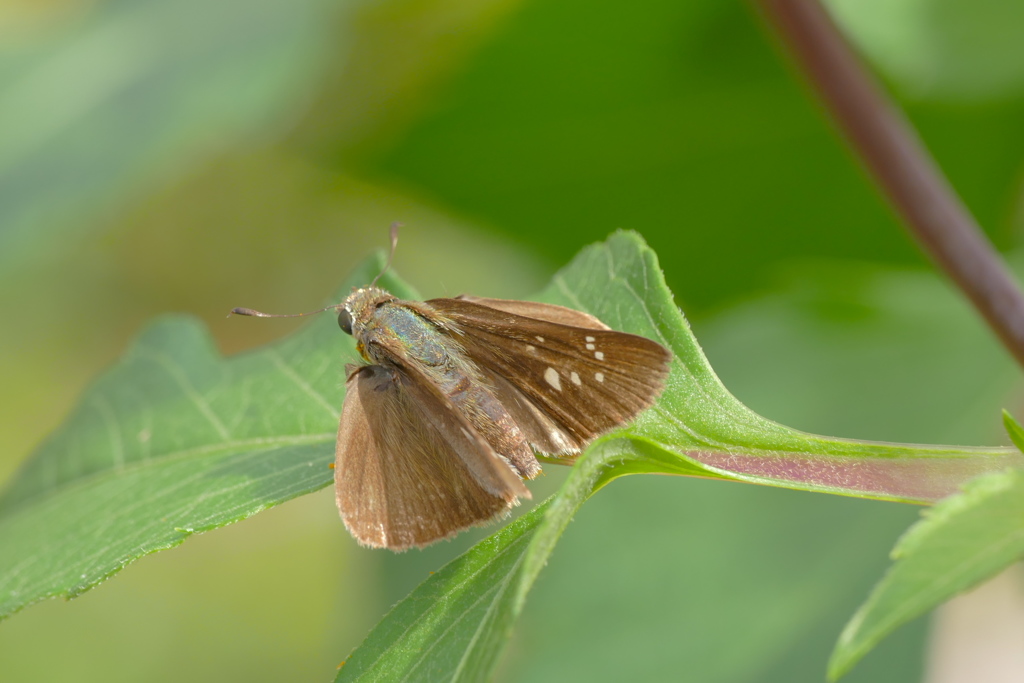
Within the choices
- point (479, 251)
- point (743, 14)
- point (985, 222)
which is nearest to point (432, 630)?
point (743, 14)

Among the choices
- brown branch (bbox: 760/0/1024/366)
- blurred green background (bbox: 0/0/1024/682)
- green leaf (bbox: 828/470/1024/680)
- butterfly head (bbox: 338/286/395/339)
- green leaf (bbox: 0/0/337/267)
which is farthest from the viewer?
green leaf (bbox: 0/0/337/267)

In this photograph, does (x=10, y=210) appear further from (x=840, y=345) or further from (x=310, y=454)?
(x=840, y=345)

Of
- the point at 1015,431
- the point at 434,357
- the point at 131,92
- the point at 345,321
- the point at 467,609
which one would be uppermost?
the point at 131,92

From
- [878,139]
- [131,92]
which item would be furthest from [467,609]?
[131,92]

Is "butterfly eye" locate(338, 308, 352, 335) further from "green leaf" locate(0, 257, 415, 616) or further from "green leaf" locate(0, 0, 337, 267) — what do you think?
"green leaf" locate(0, 0, 337, 267)

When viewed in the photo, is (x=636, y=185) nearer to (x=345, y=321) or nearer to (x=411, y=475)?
(x=345, y=321)

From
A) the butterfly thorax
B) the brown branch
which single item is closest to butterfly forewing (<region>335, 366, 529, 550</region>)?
the butterfly thorax

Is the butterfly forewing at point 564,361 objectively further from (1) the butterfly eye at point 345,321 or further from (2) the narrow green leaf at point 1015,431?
(2) the narrow green leaf at point 1015,431
